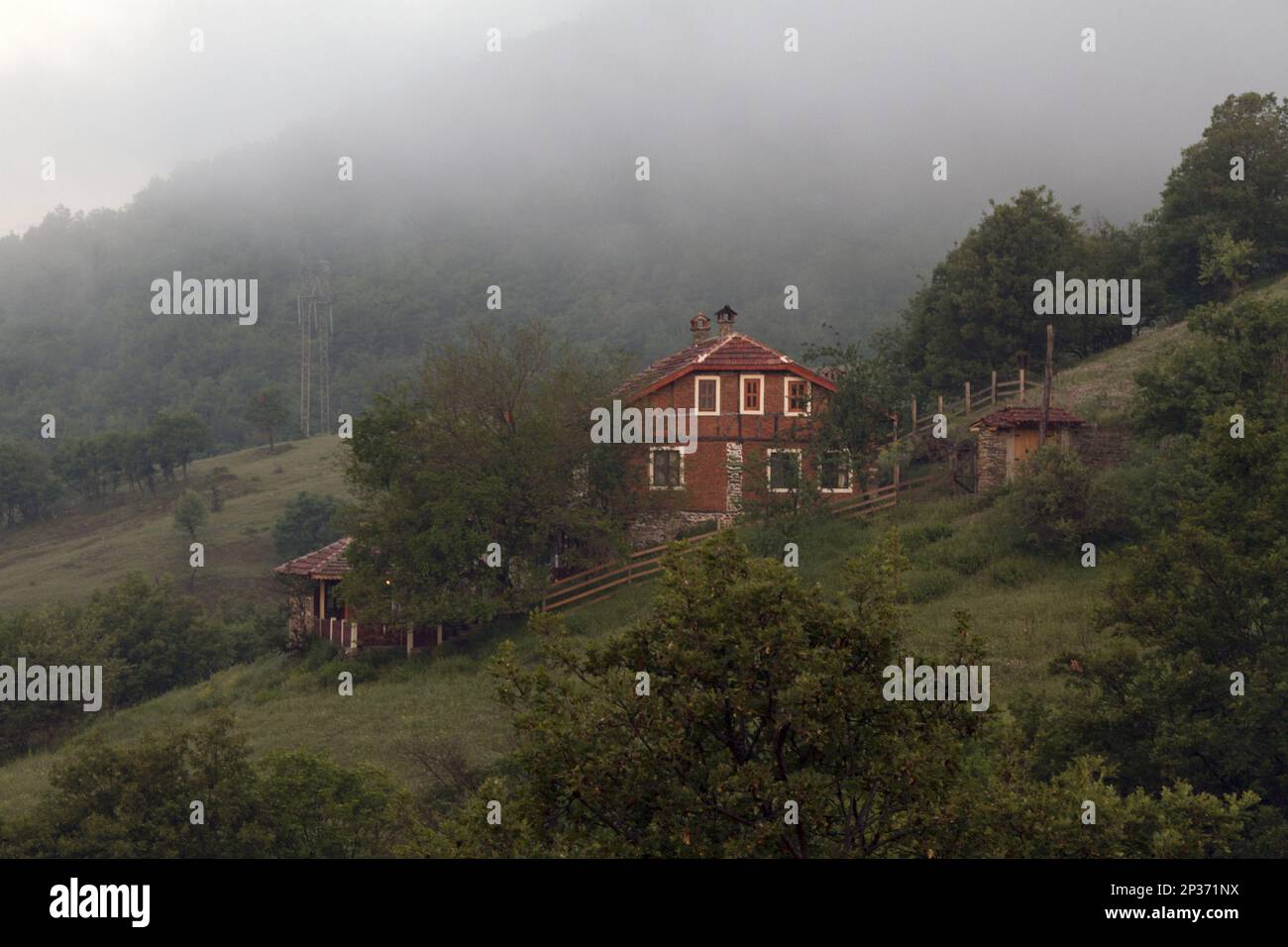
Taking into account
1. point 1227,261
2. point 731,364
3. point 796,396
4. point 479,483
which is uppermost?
point 1227,261

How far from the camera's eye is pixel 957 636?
1150 cm

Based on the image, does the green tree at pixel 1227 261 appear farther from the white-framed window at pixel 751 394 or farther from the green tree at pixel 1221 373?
the white-framed window at pixel 751 394

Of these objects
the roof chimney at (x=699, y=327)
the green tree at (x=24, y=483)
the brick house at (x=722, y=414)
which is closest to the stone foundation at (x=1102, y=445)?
the brick house at (x=722, y=414)

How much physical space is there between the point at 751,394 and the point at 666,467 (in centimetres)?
423

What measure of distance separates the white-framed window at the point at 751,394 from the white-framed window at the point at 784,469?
6.22 feet

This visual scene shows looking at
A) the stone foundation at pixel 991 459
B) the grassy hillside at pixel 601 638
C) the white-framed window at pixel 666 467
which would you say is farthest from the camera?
the white-framed window at pixel 666 467

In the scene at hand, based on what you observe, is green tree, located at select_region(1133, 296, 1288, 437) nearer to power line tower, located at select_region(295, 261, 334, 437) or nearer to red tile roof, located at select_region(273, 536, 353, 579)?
red tile roof, located at select_region(273, 536, 353, 579)

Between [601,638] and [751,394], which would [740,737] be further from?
[751,394]

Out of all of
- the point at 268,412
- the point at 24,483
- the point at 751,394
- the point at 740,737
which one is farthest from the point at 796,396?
the point at 268,412

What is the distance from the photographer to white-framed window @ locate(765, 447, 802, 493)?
135 ft

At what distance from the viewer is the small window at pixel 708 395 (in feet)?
150

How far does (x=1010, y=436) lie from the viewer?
4103 cm
